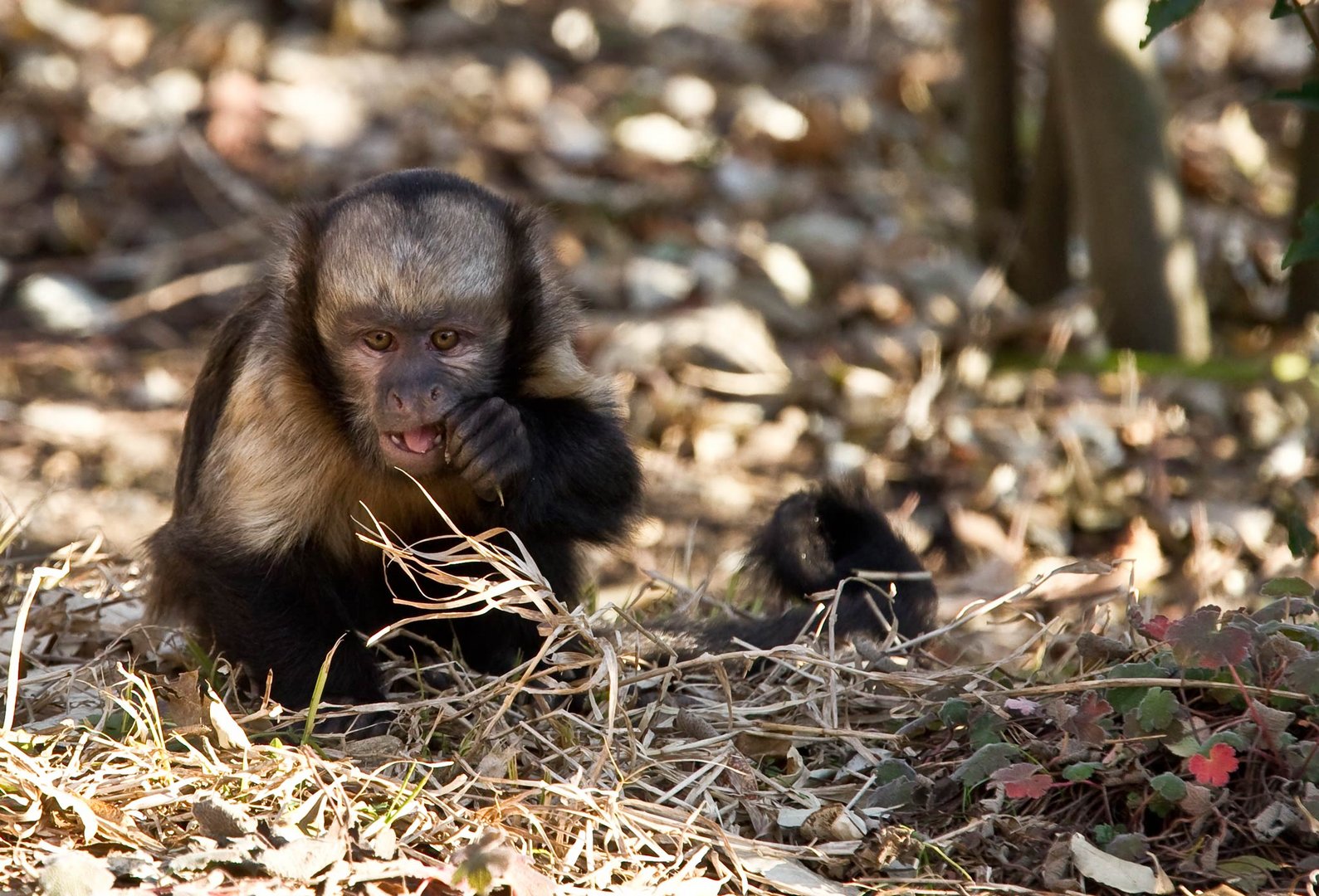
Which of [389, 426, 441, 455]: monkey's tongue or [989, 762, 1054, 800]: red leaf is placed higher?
[389, 426, 441, 455]: monkey's tongue

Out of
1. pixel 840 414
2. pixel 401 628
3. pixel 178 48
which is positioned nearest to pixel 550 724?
pixel 401 628

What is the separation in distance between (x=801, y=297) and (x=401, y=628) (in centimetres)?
378

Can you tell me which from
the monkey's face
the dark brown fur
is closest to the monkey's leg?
the dark brown fur

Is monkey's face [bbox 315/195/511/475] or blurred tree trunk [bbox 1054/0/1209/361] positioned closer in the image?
monkey's face [bbox 315/195/511/475]

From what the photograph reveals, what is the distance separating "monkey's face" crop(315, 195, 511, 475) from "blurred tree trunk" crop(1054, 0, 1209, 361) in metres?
2.97

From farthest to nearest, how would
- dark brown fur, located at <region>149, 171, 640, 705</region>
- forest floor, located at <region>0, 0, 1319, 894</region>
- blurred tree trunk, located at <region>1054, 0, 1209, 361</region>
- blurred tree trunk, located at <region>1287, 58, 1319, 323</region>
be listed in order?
blurred tree trunk, located at <region>1287, 58, 1319, 323</region>
blurred tree trunk, located at <region>1054, 0, 1209, 361</region>
dark brown fur, located at <region>149, 171, 640, 705</region>
forest floor, located at <region>0, 0, 1319, 894</region>

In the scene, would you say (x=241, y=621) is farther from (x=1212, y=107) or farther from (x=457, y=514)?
(x=1212, y=107)

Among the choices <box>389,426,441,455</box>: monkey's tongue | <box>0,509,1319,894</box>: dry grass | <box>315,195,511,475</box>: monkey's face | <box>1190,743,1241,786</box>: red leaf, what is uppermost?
<box>315,195,511,475</box>: monkey's face

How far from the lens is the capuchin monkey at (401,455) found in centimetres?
311

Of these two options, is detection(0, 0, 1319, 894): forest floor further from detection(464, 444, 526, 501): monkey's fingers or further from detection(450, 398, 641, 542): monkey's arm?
detection(464, 444, 526, 501): monkey's fingers

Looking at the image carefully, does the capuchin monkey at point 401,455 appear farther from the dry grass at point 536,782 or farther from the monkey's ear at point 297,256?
the dry grass at point 536,782

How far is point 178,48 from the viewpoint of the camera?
26.3 feet

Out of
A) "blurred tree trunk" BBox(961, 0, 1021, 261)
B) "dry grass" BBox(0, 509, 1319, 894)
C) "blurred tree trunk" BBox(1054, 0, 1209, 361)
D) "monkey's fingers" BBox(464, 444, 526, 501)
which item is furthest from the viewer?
"blurred tree trunk" BBox(961, 0, 1021, 261)

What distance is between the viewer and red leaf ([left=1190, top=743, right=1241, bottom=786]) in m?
2.37
